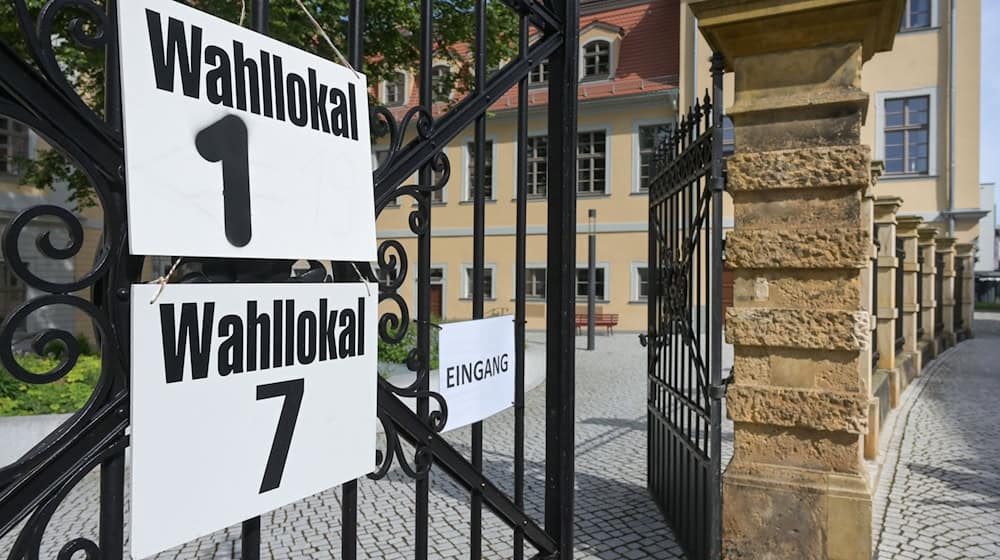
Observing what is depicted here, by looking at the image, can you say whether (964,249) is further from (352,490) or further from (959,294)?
(352,490)

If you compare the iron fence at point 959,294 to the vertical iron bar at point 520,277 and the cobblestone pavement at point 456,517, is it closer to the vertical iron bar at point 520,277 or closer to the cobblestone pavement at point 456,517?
the cobblestone pavement at point 456,517

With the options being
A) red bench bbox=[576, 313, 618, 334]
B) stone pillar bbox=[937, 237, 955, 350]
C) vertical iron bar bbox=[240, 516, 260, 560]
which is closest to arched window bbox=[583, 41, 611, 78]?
red bench bbox=[576, 313, 618, 334]

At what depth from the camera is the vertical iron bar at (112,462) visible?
1.17 m

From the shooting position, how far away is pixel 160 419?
116 centimetres

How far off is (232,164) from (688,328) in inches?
122

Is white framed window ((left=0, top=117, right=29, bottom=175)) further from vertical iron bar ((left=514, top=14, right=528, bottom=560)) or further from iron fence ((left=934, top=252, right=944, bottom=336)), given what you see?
iron fence ((left=934, top=252, right=944, bottom=336))

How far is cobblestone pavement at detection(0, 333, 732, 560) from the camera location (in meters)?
3.99

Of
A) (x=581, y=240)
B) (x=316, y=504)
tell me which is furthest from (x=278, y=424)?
(x=581, y=240)

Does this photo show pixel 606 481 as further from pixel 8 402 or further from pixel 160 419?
pixel 8 402

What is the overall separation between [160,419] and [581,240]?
20.2 meters

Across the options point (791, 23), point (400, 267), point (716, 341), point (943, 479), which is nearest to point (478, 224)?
point (400, 267)

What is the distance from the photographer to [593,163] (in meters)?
21.4

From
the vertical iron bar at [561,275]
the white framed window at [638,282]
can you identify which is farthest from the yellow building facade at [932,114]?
the vertical iron bar at [561,275]

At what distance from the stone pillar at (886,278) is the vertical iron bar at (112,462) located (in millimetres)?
8230
